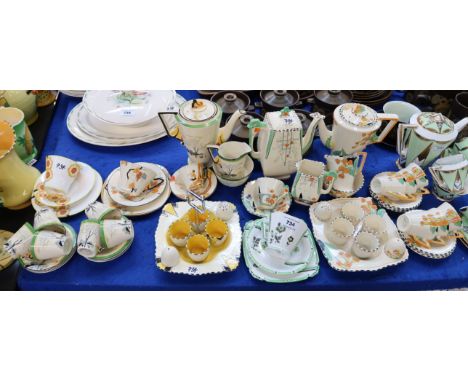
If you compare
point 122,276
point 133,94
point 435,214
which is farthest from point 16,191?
point 435,214

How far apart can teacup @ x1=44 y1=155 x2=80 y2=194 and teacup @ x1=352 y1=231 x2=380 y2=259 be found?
1195mm

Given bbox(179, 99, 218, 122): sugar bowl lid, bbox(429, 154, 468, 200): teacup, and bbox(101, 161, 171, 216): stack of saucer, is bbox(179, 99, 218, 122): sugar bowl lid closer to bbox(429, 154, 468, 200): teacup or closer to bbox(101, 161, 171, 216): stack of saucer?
bbox(101, 161, 171, 216): stack of saucer

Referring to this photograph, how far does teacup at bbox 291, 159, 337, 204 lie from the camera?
1642 millimetres

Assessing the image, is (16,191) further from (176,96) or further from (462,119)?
(462,119)

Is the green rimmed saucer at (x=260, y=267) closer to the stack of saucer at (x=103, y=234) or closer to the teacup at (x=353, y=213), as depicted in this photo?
the teacup at (x=353, y=213)

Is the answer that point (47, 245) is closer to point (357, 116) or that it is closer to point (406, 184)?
point (357, 116)

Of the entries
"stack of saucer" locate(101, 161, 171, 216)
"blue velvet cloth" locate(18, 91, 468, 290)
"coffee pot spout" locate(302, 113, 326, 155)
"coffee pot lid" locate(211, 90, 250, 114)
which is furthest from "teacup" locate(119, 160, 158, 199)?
"coffee pot spout" locate(302, 113, 326, 155)

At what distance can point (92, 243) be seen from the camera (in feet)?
4.74

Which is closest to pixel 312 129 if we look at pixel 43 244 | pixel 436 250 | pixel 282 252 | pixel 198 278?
pixel 282 252

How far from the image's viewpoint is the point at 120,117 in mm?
1981

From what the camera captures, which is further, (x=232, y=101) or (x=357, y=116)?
(x=232, y=101)

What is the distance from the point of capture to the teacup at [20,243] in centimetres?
141

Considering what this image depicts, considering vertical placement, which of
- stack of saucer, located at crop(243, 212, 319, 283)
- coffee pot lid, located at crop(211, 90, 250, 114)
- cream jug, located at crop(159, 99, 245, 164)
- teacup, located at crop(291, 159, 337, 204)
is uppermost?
cream jug, located at crop(159, 99, 245, 164)

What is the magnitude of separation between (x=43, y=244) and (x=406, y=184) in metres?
1.46
